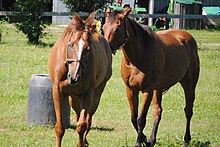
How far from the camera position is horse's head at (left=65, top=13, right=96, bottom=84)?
770 centimetres

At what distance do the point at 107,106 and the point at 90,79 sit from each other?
4.82 m

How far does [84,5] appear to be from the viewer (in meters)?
26.3

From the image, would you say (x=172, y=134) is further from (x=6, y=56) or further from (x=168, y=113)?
(x=6, y=56)

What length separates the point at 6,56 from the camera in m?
20.8

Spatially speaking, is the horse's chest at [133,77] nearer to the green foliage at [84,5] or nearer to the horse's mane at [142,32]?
the horse's mane at [142,32]

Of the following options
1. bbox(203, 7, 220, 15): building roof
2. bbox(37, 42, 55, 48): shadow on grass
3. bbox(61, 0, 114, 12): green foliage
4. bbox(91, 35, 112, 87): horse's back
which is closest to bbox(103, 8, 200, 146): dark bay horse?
bbox(91, 35, 112, 87): horse's back

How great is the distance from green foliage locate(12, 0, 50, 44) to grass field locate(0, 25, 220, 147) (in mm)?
4097

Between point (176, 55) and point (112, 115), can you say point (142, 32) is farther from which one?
point (112, 115)

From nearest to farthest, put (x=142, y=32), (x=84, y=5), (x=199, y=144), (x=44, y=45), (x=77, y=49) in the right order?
(x=77, y=49) → (x=142, y=32) → (x=199, y=144) → (x=44, y=45) → (x=84, y=5)

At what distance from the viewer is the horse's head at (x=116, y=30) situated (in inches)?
367

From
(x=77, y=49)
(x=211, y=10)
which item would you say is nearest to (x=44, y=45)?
(x=77, y=49)

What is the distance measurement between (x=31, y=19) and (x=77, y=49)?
17617 millimetres

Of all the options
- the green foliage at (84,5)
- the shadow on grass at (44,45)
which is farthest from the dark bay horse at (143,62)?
the green foliage at (84,5)

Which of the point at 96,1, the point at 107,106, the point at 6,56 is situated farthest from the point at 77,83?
the point at 96,1
